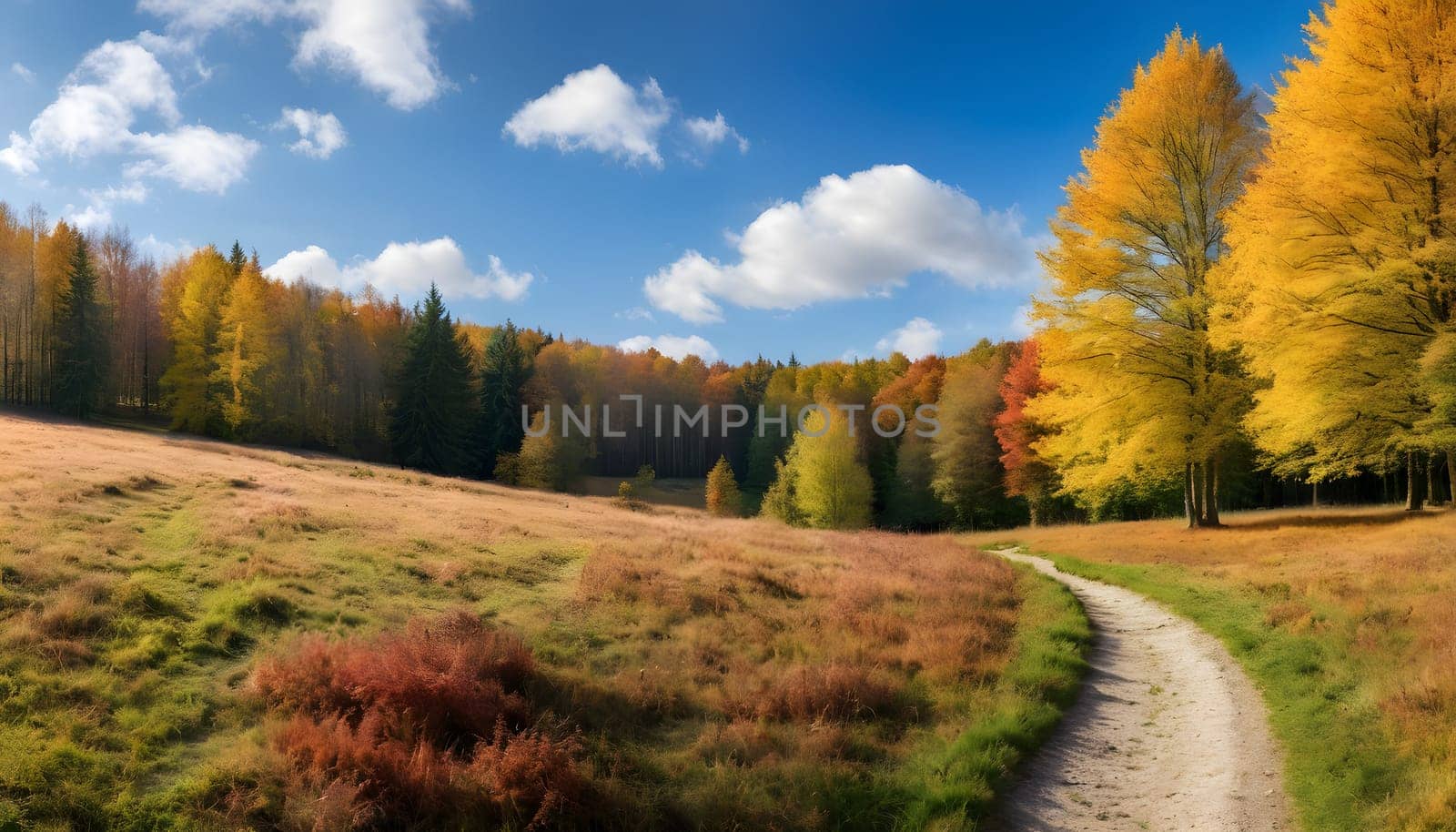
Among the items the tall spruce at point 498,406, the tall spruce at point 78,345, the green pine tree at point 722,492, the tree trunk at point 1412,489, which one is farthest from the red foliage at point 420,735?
the tall spruce at point 78,345

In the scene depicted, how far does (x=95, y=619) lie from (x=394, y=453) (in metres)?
54.5

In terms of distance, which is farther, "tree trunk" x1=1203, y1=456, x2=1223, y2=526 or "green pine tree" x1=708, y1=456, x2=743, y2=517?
"green pine tree" x1=708, y1=456, x2=743, y2=517

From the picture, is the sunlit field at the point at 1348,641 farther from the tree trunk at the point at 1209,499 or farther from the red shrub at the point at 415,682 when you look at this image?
the red shrub at the point at 415,682

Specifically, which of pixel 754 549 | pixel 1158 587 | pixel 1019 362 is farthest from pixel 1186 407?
pixel 1019 362

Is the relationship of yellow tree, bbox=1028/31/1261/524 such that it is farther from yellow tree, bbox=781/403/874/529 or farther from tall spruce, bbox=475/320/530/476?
tall spruce, bbox=475/320/530/476

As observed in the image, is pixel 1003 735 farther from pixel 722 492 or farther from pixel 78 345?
pixel 78 345

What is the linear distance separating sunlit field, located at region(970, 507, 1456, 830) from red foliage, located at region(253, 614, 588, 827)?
750 cm

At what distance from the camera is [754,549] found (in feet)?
73.2

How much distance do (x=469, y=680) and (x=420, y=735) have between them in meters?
0.98

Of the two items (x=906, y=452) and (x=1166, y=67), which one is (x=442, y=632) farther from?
(x=906, y=452)

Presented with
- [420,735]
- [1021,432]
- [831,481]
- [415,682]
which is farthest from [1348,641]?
[831,481]

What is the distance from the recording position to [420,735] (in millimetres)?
8133

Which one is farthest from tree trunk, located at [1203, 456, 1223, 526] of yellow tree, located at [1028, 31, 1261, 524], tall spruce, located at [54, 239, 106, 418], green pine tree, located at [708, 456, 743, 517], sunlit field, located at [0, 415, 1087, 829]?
tall spruce, located at [54, 239, 106, 418]

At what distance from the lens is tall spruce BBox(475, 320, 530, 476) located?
6862 cm
